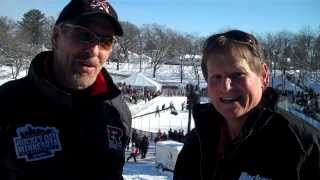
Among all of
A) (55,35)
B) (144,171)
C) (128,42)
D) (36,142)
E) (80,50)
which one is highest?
(128,42)

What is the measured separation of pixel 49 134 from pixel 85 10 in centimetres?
85

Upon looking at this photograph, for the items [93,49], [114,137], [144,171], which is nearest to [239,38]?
[93,49]

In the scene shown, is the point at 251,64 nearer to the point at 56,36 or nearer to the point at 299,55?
the point at 56,36

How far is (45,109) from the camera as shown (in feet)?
10.3

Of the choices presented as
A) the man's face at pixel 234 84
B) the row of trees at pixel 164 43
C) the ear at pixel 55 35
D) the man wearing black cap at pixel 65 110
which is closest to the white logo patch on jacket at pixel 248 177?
the man's face at pixel 234 84

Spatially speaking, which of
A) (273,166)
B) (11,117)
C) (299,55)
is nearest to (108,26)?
(11,117)

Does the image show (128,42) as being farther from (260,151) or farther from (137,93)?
(260,151)

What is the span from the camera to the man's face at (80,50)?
317cm

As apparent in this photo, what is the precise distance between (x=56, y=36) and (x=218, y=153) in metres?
1.38

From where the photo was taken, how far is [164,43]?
3236 inches

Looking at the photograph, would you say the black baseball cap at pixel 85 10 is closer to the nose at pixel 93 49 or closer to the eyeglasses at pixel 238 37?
the nose at pixel 93 49

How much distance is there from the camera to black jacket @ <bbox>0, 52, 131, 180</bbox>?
3.04 m

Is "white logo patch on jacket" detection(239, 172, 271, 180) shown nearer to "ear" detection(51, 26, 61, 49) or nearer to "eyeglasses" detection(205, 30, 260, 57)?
"eyeglasses" detection(205, 30, 260, 57)

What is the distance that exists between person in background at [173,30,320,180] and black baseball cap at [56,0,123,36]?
750 millimetres
